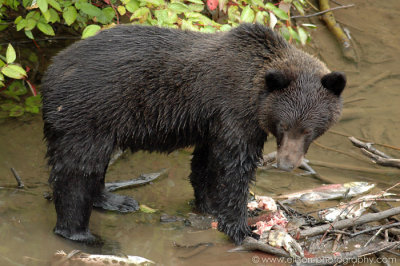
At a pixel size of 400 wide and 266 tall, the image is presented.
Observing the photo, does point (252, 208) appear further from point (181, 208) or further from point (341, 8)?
point (341, 8)

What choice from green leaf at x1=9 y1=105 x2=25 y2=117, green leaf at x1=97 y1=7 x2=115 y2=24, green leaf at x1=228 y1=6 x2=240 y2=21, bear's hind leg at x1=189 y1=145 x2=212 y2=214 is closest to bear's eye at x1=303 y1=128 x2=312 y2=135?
bear's hind leg at x1=189 y1=145 x2=212 y2=214

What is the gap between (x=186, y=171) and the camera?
29.1 ft

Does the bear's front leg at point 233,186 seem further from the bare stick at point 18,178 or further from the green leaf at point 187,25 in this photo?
the bare stick at point 18,178

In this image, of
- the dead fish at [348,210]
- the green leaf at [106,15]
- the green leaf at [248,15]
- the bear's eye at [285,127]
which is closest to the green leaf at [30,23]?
the green leaf at [106,15]

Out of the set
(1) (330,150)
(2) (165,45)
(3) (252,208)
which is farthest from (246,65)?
(1) (330,150)

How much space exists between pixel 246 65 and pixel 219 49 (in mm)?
412

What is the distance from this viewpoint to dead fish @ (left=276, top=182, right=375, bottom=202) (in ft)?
26.8

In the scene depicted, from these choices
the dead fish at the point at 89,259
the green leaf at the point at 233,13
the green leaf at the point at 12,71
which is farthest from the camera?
the green leaf at the point at 233,13

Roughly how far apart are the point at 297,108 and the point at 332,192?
8.35 feet

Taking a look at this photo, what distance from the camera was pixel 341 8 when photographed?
12.5 metres

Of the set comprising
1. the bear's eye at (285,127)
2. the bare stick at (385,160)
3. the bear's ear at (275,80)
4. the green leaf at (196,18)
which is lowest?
the bare stick at (385,160)

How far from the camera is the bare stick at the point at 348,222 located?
7.03 meters

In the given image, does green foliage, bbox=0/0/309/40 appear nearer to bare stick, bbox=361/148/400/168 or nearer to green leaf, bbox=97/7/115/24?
green leaf, bbox=97/7/115/24

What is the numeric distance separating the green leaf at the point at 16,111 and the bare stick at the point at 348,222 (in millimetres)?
4890
